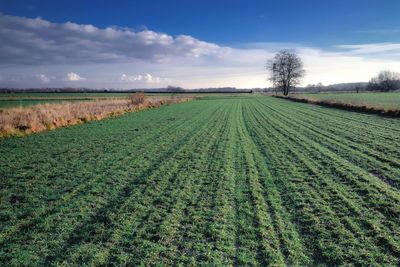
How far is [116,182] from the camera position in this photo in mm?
8742

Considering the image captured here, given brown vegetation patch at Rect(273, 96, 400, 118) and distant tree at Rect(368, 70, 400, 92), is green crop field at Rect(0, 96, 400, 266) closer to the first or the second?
brown vegetation patch at Rect(273, 96, 400, 118)

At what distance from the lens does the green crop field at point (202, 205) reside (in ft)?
16.0

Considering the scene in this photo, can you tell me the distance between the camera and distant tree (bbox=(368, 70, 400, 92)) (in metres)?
123

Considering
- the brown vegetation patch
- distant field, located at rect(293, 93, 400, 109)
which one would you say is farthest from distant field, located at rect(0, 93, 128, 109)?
distant field, located at rect(293, 93, 400, 109)

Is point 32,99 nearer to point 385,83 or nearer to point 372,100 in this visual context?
point 372,100

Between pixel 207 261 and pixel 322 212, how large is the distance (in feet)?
10.2

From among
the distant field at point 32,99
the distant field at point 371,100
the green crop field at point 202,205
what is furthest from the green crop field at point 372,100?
the distant field at point 32,99

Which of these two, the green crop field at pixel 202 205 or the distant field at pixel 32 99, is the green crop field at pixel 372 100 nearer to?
the green crop field at pixel 202 205

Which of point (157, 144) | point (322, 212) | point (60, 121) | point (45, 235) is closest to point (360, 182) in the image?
point (322, 212)

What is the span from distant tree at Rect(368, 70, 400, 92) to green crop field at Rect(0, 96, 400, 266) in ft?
431

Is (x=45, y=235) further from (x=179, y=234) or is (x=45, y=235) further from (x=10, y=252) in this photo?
(x=179, y=234)

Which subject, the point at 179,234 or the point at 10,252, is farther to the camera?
the point at 179,234

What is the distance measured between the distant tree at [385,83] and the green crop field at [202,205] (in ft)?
431

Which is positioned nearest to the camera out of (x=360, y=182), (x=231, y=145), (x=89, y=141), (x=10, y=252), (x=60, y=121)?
(x=10, y=252)
